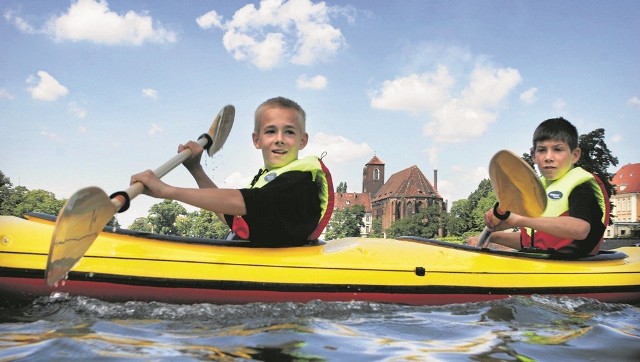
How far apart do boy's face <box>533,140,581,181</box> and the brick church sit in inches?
3466

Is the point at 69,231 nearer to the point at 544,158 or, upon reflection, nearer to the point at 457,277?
the point at 457,277

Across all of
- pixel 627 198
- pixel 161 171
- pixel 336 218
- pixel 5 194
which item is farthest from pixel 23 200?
pixel 627 198

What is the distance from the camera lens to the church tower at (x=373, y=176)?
11550cm

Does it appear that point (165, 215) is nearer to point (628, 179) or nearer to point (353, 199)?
point (353, 199)

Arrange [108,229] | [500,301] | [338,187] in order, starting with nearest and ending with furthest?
[108,229]
[500,301]
[338,187]

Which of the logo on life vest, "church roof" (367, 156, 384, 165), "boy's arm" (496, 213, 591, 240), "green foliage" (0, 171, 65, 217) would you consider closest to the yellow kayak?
"boy's arm" (496, 213, 591, 240)

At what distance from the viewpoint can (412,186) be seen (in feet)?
326

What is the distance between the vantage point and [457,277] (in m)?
4.92

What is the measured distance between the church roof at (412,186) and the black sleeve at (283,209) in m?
94.8

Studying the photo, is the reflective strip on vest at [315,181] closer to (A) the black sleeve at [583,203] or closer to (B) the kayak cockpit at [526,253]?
(B) the kayak cockpit at [526,253]

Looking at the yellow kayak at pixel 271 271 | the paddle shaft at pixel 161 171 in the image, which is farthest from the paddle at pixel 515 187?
the paddle shaft at pixel 161 171

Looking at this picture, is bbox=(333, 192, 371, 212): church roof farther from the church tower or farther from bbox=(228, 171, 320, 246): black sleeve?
bbox=(228, 171, 320, 246): black sleeve

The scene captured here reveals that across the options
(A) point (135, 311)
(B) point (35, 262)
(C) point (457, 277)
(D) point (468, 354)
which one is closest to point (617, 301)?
(C) point (457, 277)

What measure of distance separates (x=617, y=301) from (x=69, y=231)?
15.9 ft
